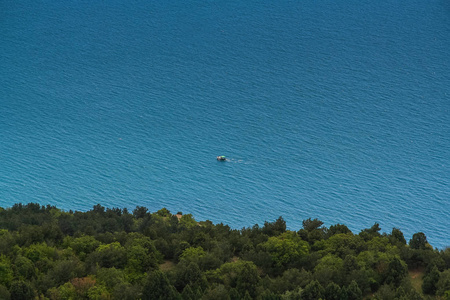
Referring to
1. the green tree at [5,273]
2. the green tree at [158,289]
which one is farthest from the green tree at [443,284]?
the green tree at [5,273]

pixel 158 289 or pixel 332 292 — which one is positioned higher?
pixel 158 289

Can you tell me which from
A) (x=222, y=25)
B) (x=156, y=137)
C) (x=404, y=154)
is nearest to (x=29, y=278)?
(x=156, y=137)

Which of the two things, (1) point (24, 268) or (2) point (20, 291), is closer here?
(2) point (20, 291)

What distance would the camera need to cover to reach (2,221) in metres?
42.3

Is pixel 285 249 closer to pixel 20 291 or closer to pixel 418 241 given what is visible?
pixel 418 241

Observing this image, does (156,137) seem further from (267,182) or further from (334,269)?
(334,269)

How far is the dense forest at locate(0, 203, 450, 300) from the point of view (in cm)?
3080

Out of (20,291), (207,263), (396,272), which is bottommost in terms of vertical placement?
(396,272)

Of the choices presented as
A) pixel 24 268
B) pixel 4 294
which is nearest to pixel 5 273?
pixel 24 268

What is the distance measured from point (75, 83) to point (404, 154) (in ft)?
138

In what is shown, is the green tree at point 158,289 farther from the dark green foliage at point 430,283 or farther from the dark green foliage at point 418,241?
the dark green foliage at point 418,241

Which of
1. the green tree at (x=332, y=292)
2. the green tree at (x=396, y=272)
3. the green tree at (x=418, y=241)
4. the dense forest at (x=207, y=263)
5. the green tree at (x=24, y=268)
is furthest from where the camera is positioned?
the green tree at (x=418, y=241)

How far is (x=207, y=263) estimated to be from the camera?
115ft

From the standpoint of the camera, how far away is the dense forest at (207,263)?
30.8 meters
